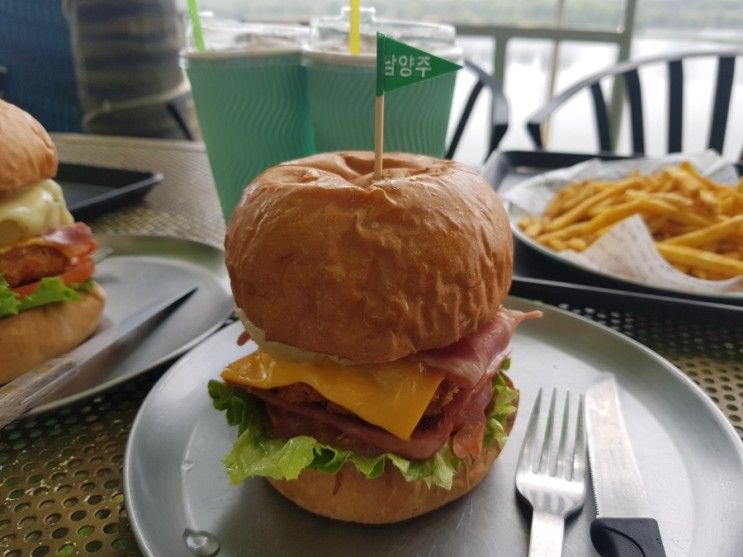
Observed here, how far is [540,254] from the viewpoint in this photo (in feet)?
6.26

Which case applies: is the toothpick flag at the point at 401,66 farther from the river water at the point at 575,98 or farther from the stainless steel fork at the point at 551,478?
the river water at the point at 575,98

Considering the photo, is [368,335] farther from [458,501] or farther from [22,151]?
[22,151]

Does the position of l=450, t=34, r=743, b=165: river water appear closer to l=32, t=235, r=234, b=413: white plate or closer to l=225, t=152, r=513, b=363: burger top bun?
l=32, t=235, r=234, b=413: white plate

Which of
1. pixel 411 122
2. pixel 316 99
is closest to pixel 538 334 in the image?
pixel 411 122

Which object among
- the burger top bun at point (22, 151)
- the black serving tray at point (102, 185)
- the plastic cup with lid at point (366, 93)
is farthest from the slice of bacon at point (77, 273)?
the plastic cup with lid at point (366, 93)

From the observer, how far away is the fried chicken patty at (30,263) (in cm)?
161

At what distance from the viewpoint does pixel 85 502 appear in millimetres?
1078

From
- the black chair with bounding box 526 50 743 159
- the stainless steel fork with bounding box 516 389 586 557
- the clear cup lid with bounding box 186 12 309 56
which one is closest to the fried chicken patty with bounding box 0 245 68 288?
the clear cup lid with bounding box 186 12 309 56

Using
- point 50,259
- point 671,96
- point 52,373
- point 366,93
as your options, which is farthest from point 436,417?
point 671,96

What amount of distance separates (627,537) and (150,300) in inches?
58.2

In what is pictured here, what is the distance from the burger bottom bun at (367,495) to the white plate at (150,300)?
531 mm

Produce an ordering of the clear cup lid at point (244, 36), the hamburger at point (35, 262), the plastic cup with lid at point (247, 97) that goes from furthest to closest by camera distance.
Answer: the clear cup lid at point (244, 36) → the plastic cup with lid at point (247, 97) → the hamburger at point (35, 262)

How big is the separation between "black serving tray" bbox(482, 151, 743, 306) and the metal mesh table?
0.08 meters

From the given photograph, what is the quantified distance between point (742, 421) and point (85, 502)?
1291 millimetres
